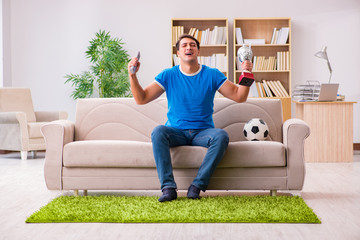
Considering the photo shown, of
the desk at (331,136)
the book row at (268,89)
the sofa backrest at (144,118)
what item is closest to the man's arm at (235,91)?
the sofa backrest at (144,118)

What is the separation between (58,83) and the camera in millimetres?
6539

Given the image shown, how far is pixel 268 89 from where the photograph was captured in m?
6.11

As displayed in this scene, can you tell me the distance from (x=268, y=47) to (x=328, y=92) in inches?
58.1

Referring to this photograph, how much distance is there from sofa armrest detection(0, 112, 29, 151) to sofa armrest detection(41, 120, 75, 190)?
2486mm

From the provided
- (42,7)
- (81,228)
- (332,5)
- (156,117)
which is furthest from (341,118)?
(42,7)

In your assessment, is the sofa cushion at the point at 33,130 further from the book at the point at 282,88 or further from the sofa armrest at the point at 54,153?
the book at the point at 282,88

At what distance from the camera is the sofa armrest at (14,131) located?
17.4ft

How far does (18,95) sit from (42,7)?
1463 millimetres

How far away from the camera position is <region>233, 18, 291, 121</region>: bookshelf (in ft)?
19.9

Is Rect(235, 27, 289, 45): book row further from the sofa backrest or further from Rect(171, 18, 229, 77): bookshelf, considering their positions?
the sofa backrest

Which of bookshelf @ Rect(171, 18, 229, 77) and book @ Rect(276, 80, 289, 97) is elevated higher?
bookshelf @ Rect(171, 18, 229, 77)

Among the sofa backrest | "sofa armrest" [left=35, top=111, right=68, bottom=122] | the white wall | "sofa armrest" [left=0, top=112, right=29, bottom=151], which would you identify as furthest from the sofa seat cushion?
the white wall

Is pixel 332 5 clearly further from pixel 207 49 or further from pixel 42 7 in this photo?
pixel 42 7

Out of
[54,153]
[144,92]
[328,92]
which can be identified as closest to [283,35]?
[328,92]
